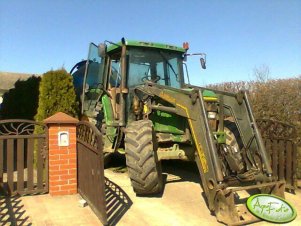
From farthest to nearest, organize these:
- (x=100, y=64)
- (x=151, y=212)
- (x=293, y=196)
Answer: (x=100, y=64)
(x=293, y=196)
(x=151, y=212)

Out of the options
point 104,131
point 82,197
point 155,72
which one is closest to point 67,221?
point 82,197

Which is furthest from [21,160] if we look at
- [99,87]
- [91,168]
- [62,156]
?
[99,87]

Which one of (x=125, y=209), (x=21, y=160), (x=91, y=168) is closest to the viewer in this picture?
(x=91, y=168)

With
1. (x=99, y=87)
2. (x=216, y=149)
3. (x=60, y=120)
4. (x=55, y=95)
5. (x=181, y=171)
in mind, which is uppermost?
(x=99, y=87)

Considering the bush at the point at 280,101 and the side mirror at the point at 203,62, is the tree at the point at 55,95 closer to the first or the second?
the side mirror at the point at 203,62

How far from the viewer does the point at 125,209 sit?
5.18 meters

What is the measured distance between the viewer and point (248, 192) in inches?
238

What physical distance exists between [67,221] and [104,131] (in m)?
2.98

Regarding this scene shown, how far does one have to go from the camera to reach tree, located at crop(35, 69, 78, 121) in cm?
759

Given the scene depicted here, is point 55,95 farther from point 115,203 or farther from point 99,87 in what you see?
point 115,203

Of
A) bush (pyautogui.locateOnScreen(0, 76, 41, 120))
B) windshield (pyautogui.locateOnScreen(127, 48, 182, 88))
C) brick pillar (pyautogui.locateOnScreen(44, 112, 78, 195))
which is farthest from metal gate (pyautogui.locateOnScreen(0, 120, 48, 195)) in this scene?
bush (pyautogui.locateOnScreen(0, 76, 41, 120))

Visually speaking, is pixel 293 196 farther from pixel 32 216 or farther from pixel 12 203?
pixel 12 203

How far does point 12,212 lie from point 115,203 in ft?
4.77

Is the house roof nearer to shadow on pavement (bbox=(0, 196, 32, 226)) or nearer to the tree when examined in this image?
the tree
